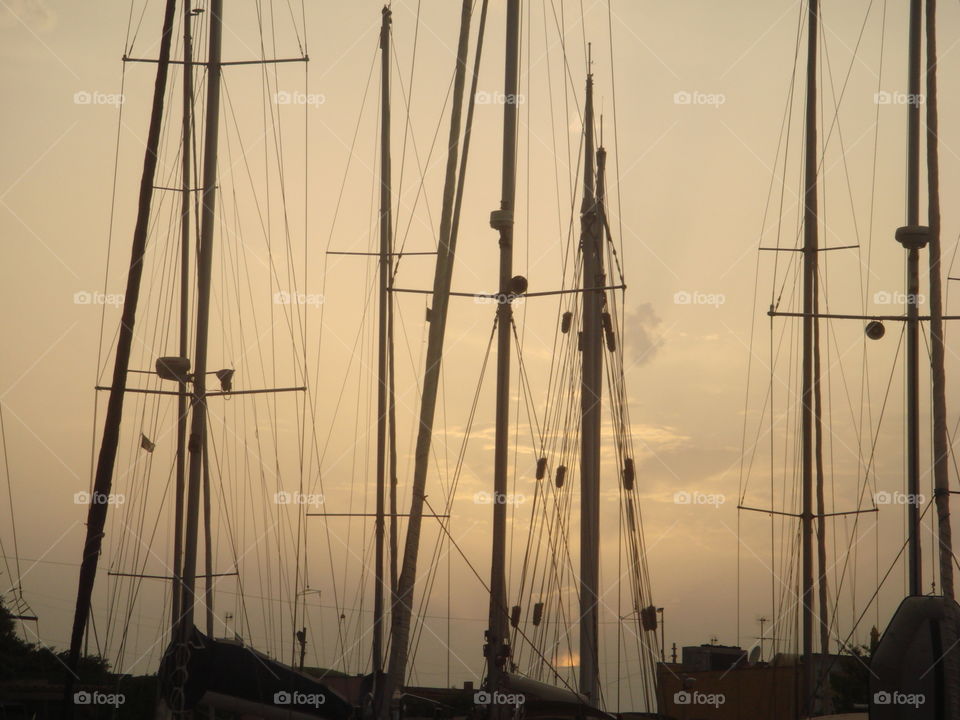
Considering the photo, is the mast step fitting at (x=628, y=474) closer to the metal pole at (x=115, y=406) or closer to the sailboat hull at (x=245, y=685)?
the sailboat hull at (x=245, y=685)

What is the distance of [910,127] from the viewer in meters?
18.5

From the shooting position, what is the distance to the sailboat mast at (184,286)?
2114cm

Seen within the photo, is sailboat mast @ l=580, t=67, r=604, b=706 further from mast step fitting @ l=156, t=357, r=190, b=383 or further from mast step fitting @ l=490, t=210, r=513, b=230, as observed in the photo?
mast step fitting @ l=156, t=357, r=190, b=383

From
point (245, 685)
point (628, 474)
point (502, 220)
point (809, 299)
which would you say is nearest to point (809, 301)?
point (809, 299)


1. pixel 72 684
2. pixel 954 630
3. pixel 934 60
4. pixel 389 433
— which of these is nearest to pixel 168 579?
pixel 389 433

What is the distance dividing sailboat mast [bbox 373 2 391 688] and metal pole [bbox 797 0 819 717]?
28.3ft

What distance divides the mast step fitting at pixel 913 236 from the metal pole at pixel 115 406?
34.6 feet

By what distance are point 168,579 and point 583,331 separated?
9.59 meters

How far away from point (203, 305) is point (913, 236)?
38.0 ft

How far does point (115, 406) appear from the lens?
14.8m

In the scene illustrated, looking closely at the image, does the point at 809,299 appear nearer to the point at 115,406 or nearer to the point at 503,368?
the point at 503,368

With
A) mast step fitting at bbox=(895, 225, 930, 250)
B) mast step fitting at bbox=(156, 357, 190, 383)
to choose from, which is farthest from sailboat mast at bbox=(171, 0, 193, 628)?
mast step fitting at bbox=(895, 225, 930, 250)

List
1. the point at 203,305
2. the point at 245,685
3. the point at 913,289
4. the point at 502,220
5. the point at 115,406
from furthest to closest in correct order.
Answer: the point at 203,305
the point at 913,289
the point at 245,685
the point at 502,220
the point at 115,406

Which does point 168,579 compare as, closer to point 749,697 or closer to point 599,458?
point 599,458
